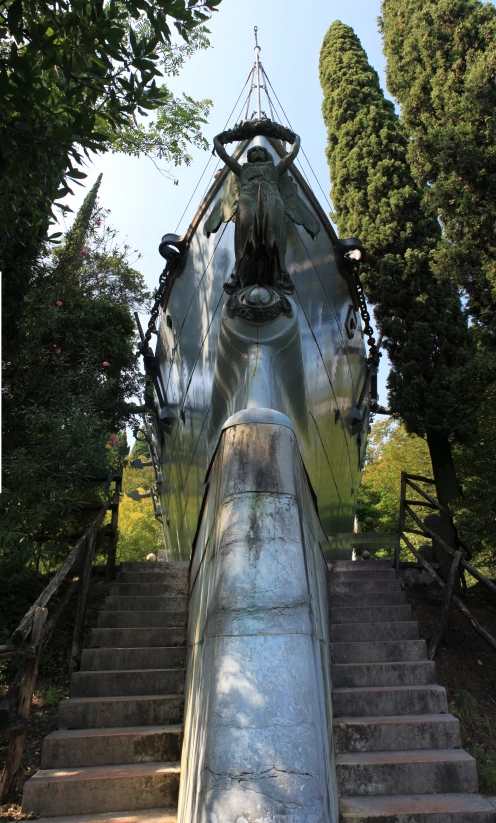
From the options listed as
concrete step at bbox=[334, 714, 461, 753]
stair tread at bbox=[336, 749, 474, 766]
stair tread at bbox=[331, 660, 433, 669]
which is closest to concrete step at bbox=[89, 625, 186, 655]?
stair tread at bbox=[331, 660, 433, 669]

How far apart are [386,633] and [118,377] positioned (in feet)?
21.6

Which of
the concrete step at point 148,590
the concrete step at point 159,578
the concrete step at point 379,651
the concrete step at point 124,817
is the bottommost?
the concrete step at point 124,817

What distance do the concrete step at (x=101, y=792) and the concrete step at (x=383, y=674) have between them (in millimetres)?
1497

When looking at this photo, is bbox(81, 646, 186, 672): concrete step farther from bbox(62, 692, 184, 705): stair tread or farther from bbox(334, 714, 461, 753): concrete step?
bbox(334, 714, 461, 753): concrete step

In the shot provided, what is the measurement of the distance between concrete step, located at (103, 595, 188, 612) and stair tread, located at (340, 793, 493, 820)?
221 centimetres

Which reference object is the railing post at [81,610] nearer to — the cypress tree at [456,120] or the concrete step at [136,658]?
the concrete step at [136,658]

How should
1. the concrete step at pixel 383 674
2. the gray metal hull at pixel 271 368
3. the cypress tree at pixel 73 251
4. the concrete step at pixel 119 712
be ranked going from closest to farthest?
the concrete step at pixel 119 712, the concrete step at pixel 383 674, the gray metal hull at pixel 271 368, the cypress tree at pixel 73 251

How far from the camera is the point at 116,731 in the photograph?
11.3 feet

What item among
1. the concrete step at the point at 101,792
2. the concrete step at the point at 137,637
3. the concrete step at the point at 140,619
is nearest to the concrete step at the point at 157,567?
the concrete step at the point at 140,619

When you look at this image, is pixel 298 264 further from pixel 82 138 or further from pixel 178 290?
pixel 82 138

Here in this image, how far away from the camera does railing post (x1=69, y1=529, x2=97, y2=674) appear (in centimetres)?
522

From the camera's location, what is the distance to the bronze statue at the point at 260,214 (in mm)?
4184

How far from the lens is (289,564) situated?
279 cm

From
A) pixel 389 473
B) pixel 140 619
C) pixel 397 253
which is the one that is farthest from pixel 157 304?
pixel 389 473
